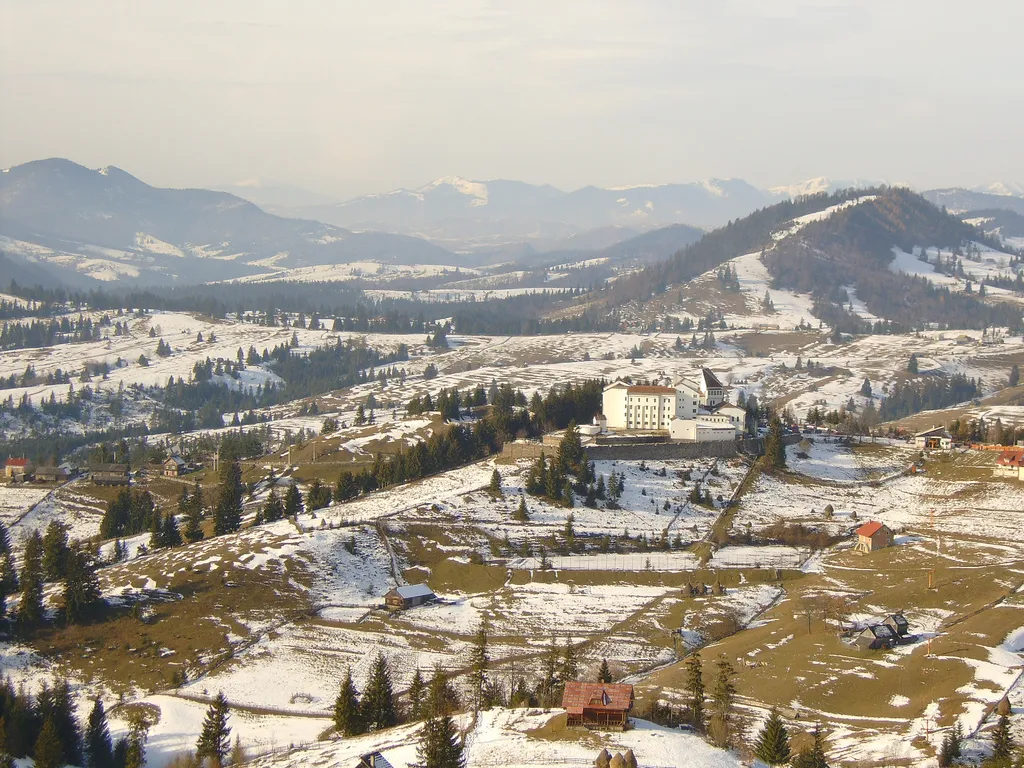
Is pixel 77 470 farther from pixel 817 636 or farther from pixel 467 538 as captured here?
pixel 817 636

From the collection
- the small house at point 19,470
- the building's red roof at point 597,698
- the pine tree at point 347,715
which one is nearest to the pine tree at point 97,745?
the pine tree at point 347,715

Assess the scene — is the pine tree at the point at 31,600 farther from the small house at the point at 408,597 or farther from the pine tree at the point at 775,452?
the pine tree at the point at 775,452

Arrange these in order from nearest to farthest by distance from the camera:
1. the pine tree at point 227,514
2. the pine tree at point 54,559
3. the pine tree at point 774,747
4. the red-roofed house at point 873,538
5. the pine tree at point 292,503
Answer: the pine tree at point 774,747
the pine tree at point 54,559
the red-roofed house at point 873,538
the pine tree at point 227,514
the pine tree at point 292,503

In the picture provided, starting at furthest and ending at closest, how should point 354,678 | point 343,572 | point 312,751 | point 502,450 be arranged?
1. point 502,450
2. point 343,572
3. point 354,678
4. point 312,751

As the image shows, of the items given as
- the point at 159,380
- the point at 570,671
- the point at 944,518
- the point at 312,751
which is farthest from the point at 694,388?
the point at 159,380

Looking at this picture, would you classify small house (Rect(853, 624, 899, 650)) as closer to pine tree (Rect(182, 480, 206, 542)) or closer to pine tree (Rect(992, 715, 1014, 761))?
pine tree (Rect(992, 715, 1014, 761))

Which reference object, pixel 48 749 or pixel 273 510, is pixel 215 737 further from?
pixel 273 510
